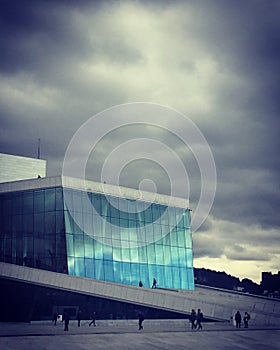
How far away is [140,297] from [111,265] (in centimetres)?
1207

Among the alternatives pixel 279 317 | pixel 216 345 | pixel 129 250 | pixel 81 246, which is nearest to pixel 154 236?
pixel 129 250

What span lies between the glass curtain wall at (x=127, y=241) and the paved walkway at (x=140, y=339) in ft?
40.8

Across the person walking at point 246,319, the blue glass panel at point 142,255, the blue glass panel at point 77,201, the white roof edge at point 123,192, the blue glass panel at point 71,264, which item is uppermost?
the white roof edge at point 123,192

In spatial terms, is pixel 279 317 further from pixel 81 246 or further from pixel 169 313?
pixel 81 246

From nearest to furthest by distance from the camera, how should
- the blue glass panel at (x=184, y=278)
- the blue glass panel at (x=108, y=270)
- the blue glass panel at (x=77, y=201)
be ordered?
1. the blue glass panel at (x=77, y=201)
2. the blue glass panel at (x=108, y=270)
3. the blue glass panel at (x=184, y=278)

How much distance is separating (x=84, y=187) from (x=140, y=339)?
72.4 ft

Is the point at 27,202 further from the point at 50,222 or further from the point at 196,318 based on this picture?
the point at 196,318

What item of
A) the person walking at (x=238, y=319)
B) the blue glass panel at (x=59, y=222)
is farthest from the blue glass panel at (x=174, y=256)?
the person walking at (x=238, y=319)

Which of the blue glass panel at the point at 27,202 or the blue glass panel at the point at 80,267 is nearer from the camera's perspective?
the blue glass panel at the point at 80,267

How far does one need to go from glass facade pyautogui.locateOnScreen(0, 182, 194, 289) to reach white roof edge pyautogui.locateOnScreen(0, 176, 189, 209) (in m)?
0.44

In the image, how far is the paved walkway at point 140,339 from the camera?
3005 cm

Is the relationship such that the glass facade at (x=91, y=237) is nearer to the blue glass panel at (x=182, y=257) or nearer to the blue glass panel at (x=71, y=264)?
the blue glass panel at (x=71, y=264)

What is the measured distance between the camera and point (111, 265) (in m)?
54.2

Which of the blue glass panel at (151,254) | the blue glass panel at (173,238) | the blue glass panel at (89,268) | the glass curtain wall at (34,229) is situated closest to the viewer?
the glass curtain wall at (34,229)
